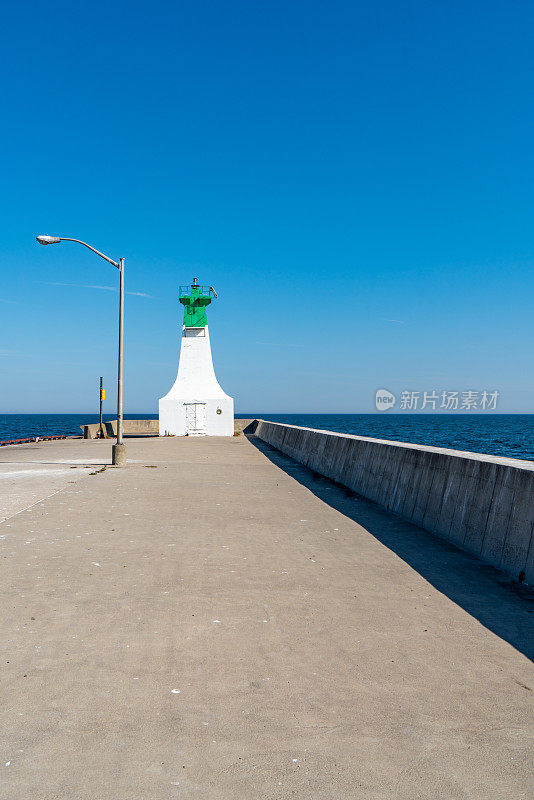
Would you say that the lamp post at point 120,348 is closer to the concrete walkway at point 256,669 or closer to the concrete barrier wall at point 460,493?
the concrete barrier wall at point 460,493

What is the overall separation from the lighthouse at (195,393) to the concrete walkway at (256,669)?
32.6 meters

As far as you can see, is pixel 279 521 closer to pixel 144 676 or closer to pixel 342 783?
pixel 144 676

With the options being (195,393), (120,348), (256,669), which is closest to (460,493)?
(256,669)

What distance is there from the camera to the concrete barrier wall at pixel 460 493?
728 cm

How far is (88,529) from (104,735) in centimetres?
640

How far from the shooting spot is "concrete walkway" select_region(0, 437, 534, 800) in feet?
10.6

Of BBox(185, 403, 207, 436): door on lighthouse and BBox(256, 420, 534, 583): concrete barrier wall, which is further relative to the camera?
BBox(185, 403, 207, 436): door on lighthouse

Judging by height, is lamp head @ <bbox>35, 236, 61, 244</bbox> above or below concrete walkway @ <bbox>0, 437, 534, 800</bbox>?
above

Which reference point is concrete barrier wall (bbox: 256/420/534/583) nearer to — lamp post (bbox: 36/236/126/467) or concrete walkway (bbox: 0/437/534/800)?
concrete walkway (bbox: 0/437/534/800)

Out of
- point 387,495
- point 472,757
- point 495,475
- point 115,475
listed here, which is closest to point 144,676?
point 472,757

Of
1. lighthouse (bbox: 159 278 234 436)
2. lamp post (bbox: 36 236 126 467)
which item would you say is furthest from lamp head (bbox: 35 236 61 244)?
lighthouse (bbox: 159 278 234 436)

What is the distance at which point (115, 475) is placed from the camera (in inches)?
691

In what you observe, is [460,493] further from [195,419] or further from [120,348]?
[195,419]

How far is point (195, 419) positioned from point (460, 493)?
34.3 metres
